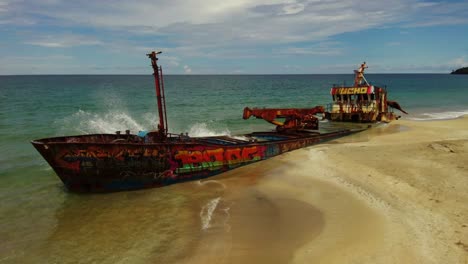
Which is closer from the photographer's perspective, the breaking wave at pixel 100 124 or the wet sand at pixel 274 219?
the wet sand at pixel 274 219

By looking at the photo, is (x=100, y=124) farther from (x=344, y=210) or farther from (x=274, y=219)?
(x=344, y=210)

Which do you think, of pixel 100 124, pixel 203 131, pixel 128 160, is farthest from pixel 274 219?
pixel 100 124

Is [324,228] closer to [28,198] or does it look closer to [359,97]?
[28,198]

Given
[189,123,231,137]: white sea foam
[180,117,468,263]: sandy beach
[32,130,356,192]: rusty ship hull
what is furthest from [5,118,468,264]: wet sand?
[189,123,231,137]: white sea foam

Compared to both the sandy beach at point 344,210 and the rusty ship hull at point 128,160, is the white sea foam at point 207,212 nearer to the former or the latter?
the sandy beach at point 344,210

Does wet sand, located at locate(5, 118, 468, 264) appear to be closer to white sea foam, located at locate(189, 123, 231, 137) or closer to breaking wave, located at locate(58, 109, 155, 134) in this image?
white sea foam, located at locate(189, 123, 231, 137)

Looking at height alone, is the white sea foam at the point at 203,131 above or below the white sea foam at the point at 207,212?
above

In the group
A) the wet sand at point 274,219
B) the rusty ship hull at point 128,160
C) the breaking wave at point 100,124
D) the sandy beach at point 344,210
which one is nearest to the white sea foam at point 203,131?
the breaking wave at point 100,124

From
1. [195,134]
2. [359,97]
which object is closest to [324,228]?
[195,134]
